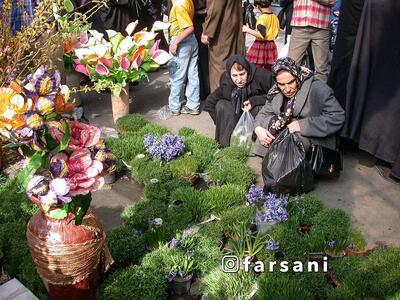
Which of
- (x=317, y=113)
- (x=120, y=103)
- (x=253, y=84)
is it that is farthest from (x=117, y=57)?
(x=317, y=113)

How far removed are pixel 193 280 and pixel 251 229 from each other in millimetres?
526

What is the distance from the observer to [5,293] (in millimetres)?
2168

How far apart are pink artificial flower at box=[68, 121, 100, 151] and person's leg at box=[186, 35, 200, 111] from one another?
3.33m

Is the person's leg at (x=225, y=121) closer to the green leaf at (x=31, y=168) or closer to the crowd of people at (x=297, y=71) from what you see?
the crowd of people at (x=297, y=71)

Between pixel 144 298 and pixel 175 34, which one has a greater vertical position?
pixel 175 34

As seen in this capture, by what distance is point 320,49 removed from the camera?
497cm

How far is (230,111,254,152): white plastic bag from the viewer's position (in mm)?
4277

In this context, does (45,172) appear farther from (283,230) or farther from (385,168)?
(385,168)

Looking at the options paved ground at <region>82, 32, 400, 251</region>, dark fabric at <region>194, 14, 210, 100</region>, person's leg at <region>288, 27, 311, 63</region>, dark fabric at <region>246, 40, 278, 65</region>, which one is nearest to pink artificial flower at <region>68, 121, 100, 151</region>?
paved ground at <region>82, 32, 400, 251</region>

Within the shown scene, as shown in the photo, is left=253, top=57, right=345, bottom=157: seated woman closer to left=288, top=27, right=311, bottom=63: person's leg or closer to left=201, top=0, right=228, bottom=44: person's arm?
left=288, top=27, right=311, bottom=63: person's leg

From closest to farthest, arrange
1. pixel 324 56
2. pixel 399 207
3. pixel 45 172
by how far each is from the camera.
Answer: pixel 45 172 < pixel 399 207 < pixel 324 56

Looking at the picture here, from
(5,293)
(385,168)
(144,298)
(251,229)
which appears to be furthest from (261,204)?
(5,293)

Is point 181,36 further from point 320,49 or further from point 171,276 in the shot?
point 171,276

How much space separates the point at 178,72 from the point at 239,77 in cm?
112
